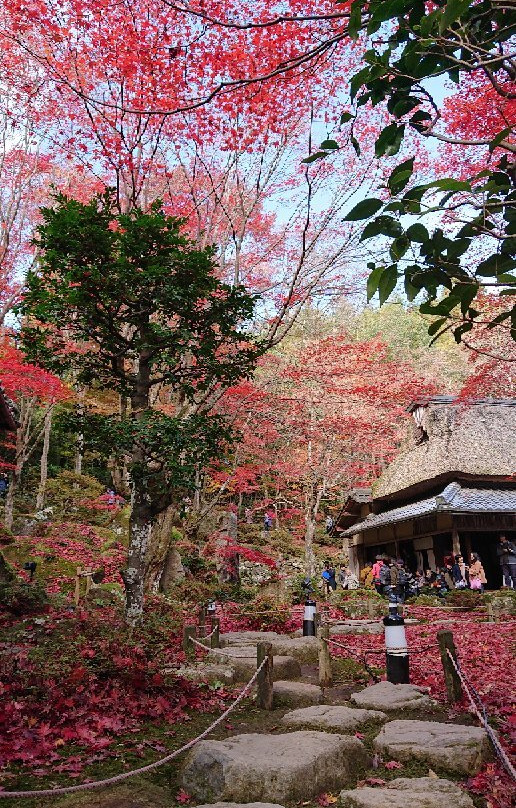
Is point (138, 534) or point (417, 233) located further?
point (138, 534)

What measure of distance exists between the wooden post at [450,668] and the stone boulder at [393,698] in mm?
242

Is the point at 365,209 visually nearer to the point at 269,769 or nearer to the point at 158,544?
the point at 269,769

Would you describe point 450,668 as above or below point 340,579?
above

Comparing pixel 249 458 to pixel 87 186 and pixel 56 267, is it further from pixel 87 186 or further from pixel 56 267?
pixel 56 267

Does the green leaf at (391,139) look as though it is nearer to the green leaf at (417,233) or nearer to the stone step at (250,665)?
the green leaf at (417,233)

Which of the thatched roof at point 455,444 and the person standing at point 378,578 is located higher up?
the thatched roof at point 455,444

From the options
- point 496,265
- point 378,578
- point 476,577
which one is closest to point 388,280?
point 496,265

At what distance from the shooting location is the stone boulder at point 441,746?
3945 millimetres

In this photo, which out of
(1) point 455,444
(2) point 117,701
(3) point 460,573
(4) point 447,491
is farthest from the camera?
(1) point 455,444

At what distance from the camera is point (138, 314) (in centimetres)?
802

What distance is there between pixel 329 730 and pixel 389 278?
4.45 m

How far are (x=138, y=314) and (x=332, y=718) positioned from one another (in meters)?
5.77

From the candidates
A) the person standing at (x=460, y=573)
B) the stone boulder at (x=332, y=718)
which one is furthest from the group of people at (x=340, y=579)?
the stone boulder at (x=332, y=718)

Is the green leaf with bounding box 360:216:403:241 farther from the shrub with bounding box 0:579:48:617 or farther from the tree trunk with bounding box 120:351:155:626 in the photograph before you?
the shrub with bounding box 0:579:48:617
